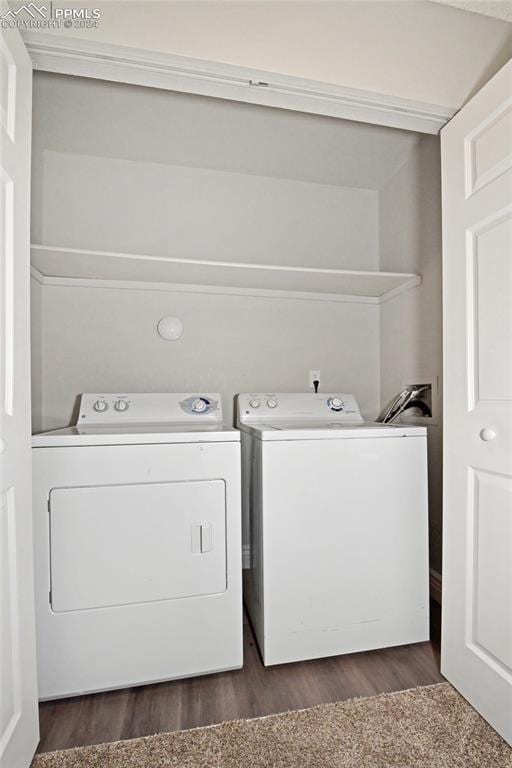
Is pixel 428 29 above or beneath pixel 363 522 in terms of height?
above

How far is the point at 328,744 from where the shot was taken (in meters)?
1.15

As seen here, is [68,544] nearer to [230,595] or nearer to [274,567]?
[230,595]

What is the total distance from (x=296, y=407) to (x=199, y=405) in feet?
1.80

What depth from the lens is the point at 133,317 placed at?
89.1 inches

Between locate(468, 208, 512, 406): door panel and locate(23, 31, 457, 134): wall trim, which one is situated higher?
locate(23, 31, 457, 134): wall trim

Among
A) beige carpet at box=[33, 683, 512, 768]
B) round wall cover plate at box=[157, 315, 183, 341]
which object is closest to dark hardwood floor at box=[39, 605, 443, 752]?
beige carpet at box=[33, 683, 512, 768]

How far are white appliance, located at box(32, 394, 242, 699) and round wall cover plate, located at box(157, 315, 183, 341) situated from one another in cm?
97

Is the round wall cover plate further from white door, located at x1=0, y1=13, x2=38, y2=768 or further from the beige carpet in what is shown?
the beige carpet

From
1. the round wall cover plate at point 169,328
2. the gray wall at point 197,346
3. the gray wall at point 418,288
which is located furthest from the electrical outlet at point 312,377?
the round wall cover plate at point 169,328

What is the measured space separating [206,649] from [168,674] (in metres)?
0.15

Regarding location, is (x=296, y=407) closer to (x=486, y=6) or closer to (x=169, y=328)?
(x=169, y=328)

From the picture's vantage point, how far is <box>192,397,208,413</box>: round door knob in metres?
2.14

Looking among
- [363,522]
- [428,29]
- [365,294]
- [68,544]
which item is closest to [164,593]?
[68,544]

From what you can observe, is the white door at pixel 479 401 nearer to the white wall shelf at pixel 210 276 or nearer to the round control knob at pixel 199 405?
the white wall shelf at pixel 210 276
